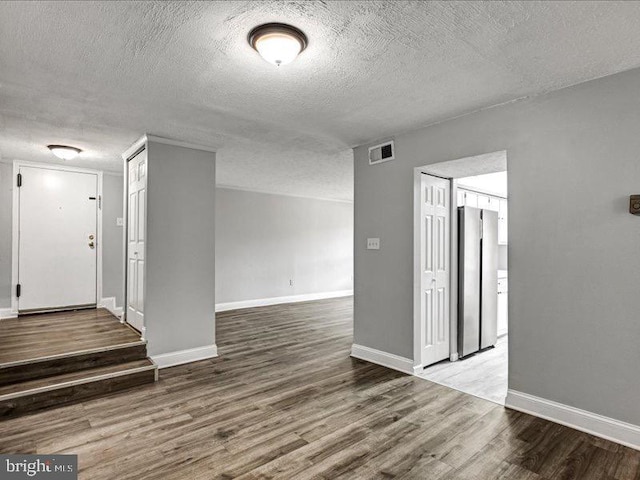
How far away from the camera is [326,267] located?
906 cm

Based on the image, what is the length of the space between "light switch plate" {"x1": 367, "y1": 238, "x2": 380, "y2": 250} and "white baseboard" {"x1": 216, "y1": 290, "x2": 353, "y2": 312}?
159 inches

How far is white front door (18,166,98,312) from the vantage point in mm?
5059

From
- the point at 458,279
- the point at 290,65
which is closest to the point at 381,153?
the point at 458,279

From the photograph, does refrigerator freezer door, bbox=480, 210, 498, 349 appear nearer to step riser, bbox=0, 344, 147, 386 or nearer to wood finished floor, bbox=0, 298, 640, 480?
wood finished floor, bbox=0, 298, 640, 480

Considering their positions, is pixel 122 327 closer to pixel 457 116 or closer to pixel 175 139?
pixel 175 139

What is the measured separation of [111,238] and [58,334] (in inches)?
78.7

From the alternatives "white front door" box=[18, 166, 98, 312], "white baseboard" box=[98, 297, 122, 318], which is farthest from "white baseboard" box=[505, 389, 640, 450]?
"white front door" box=[18, 166, 98, 312]

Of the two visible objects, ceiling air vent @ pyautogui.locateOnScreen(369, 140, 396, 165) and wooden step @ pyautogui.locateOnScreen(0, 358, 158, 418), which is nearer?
wooden step @ pyautogui.locateOnScreen(0, 358, 158, 418)

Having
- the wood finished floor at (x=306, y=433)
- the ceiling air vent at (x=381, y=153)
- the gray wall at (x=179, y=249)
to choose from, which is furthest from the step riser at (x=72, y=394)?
the ceiling air vent at (x=381, y=153)

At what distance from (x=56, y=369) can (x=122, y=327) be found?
1052mm

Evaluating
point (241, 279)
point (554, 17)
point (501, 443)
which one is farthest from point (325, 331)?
point (554, 17)

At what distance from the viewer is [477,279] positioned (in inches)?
168

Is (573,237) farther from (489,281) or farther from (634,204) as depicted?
(489,281)

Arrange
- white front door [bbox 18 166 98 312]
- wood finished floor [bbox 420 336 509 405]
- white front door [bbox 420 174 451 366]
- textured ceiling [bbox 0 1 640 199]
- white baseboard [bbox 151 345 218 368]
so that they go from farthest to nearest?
1. white front door [bbox 18 166 98 312]
2. white baseboard [bbox 151 345 218 368]
3. white front door [bbox 420 174 451 366]
4. wood finished floor [bbox 420 336 509 405]
5. textured ceiling [bbox 0 1 640 199]
